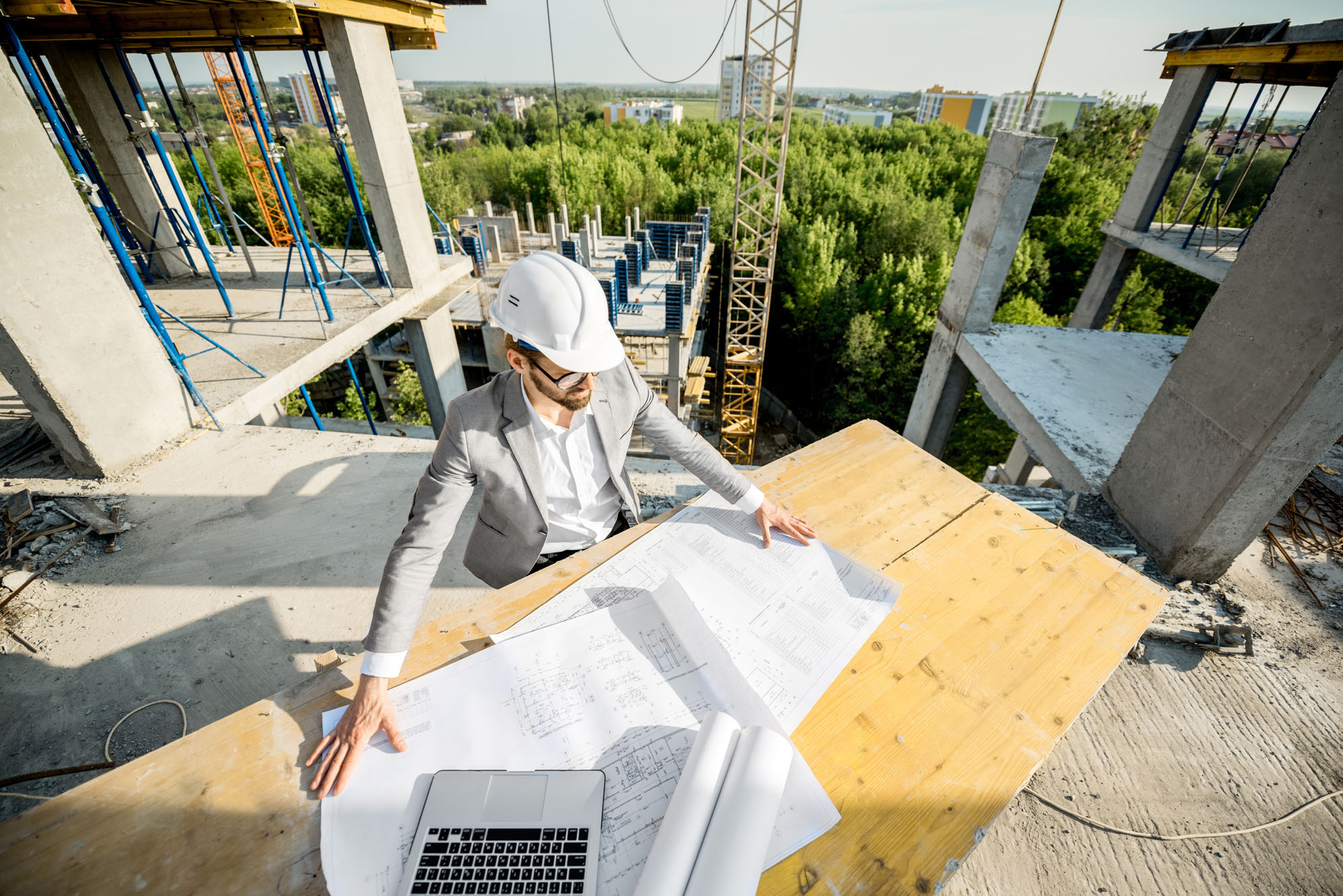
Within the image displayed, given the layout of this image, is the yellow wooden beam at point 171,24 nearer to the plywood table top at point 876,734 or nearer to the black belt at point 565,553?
the black belt at point 565,553

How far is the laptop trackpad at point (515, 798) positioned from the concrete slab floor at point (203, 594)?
228 cm

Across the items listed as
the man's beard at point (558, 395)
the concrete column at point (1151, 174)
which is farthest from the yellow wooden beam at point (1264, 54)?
the man's beard at point (558, 395)

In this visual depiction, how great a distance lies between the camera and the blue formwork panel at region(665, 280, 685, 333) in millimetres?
12711

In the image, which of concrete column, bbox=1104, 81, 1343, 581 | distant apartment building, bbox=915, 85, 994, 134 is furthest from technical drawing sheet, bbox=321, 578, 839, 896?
distant apartment building, bbox=915, 85, 994, 134

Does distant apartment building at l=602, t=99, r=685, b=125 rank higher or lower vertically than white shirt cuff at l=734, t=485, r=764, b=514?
higher

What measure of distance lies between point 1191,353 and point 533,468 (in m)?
3.38

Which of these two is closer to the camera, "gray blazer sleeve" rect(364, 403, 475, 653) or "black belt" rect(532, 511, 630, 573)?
Result: "gray blazer sleeve" rect(364, 403, 475, 653)

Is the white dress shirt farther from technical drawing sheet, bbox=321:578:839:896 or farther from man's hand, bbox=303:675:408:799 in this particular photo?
man's hand, bbox=303:675:408:799

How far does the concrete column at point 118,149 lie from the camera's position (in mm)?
6699

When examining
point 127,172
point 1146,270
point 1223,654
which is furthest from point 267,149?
point 1146,270

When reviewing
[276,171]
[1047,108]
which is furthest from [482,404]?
[1047,108]

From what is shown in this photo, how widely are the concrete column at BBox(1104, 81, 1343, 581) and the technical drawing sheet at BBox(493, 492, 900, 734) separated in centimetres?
223

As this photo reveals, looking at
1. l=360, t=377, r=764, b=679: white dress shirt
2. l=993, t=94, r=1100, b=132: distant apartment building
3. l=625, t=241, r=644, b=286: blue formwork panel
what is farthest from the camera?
l=993, t=94, r=1100, b=132: distant apartment building

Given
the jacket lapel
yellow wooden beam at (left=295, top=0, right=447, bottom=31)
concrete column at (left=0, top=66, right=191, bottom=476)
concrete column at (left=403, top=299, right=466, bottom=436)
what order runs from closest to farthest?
1. the jacket lapel
2. concrete column at (left=0, top=66, right=191, bottom=476)
3. yellow wooden beam at (left=295, top=0, right=447, bottom=31)
4. concrete column at (left=403, top=299, right=466, bottom=436)
